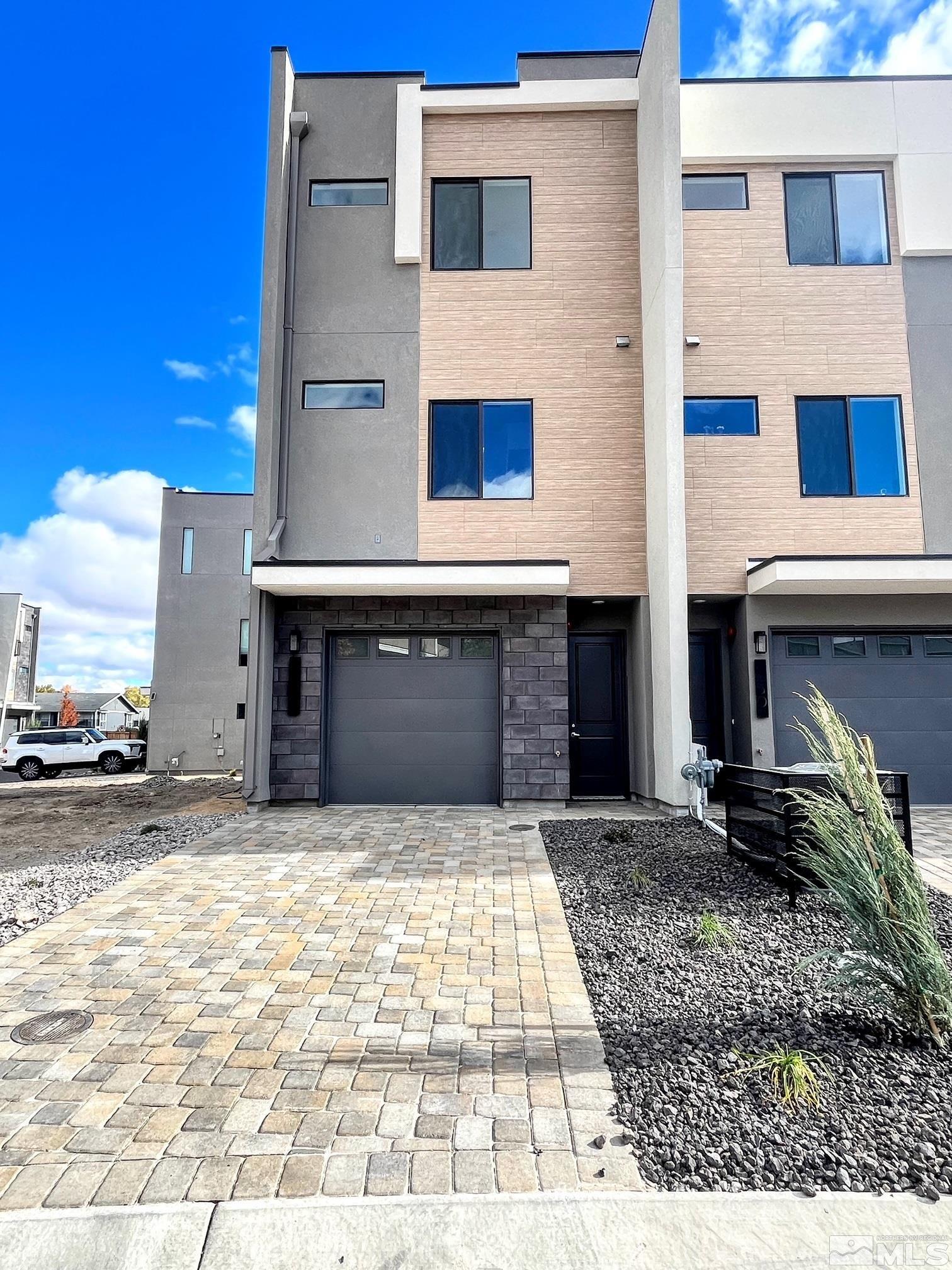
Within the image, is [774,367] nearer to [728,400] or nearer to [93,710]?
[728,400]

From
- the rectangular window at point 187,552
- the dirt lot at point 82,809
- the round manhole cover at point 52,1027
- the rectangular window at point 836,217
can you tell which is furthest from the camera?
the rectangular window at point 187,552

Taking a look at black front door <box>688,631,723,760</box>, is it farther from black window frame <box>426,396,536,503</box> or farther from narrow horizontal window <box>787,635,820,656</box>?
black window frame <box>426,396,536,503</box>

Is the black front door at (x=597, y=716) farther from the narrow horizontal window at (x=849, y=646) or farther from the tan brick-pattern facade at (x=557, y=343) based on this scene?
the narrow horizontal window at (x=849, y=646)

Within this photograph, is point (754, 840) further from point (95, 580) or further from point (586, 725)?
point (95, 580)

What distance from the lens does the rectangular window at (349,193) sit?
940cm

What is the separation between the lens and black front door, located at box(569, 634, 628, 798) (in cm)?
941

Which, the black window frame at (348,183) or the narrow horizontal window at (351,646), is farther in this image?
the black window frame at (348,183)

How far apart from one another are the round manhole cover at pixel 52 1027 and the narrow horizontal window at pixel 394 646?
6.15 m

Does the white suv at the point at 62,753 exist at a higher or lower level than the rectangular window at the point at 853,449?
lower

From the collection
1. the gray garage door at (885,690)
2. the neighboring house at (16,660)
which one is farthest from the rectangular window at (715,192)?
the neighboring house at (16,660)

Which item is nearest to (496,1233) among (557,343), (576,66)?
(557,343)

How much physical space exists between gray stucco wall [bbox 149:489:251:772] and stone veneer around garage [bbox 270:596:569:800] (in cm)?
1038

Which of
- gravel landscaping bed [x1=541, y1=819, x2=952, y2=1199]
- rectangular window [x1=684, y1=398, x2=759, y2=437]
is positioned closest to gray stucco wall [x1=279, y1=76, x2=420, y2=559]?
rectangular window [x1=684, y1=398, x2=759, y2=437]

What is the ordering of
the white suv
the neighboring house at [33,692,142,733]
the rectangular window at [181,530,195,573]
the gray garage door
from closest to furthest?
the gray garage door < the white suv < the rectangular window at [181,530,195,573] < the neighboring house at [33,692,142,733]
